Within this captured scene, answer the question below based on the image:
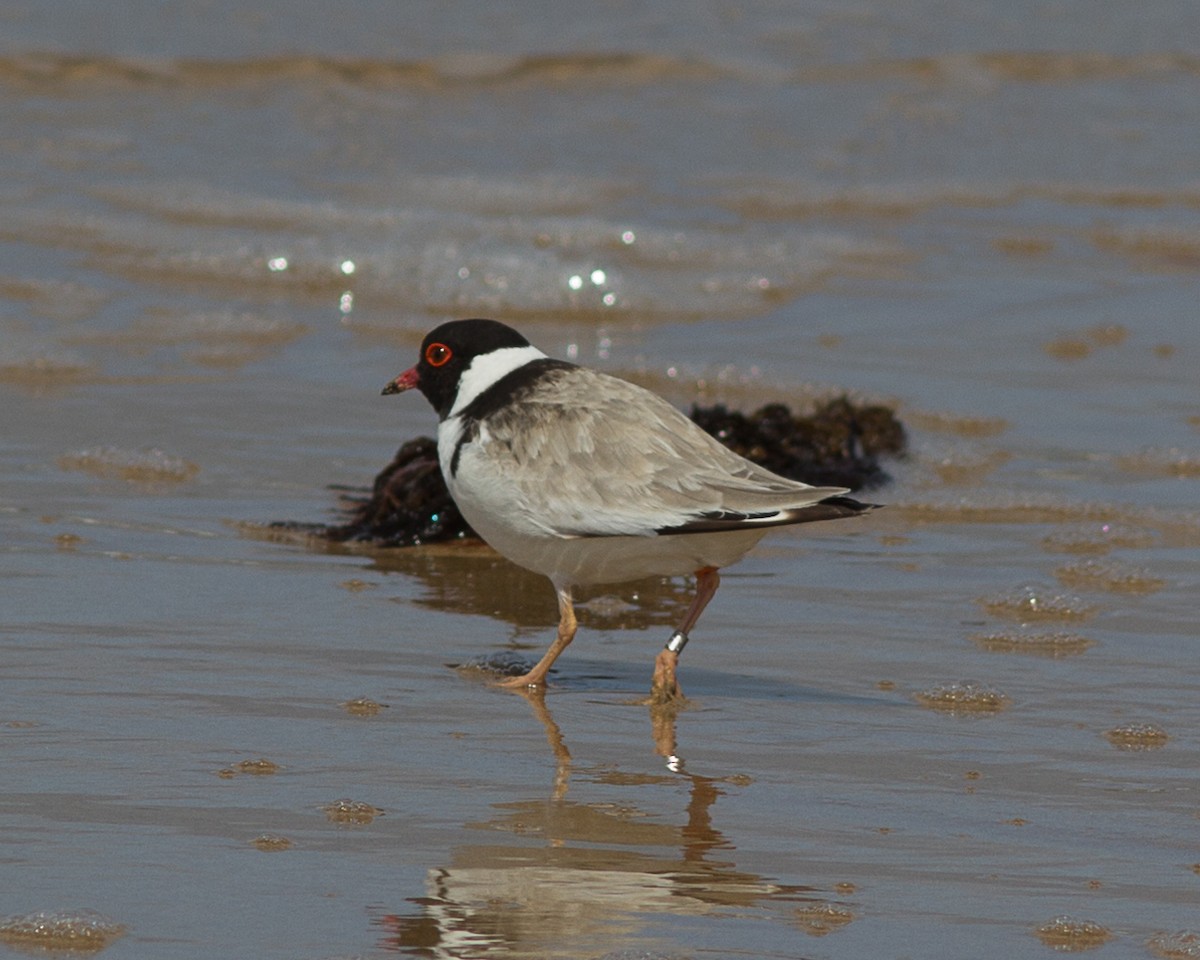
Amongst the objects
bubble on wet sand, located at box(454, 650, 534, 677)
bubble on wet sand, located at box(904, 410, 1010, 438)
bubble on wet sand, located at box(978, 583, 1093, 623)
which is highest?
bubble on wet sand, located at box(904, 410, 1010, 438)

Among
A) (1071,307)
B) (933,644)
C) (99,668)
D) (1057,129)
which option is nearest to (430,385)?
(99,668)

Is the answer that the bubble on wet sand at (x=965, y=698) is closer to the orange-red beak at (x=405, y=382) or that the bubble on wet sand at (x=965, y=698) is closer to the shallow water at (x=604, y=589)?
the shallow water at (x=604, y=589)

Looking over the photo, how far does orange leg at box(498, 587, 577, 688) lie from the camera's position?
5.31 metres

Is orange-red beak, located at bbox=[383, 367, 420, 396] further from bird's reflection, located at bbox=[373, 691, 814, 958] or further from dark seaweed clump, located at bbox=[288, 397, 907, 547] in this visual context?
bird's reflection, located at bbox=[373, 691, 814, 958]

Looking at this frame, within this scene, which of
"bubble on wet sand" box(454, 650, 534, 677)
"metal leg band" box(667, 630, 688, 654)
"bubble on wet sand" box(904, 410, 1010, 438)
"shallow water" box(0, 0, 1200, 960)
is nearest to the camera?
"shallow water" box(0, 0, 1200, 960)

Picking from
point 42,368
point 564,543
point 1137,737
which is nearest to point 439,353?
point 564,543

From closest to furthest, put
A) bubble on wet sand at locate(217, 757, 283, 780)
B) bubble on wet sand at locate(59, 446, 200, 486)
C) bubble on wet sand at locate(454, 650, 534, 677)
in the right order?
1. bubble on wet sand at locate(217, 757, 283, 780)
2. bubble on wet sand at locate(454, 650, 534, 677)
3. bubble on wet sand at locate(59, 446, 200, 486)

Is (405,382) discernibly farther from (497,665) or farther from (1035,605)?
(1035,605)

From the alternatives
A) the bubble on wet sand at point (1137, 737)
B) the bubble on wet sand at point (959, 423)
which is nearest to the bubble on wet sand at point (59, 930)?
the bubble on wet sand at point (1137, 737)

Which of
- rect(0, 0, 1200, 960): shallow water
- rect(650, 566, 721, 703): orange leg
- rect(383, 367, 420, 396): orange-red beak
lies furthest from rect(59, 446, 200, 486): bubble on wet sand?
rect(650, 566, 721, 703): orange leg

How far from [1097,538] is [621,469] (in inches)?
95.0

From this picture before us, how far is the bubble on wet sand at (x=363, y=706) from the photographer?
16.3ft

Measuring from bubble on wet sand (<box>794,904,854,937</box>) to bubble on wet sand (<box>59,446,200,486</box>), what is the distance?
4.25 meters

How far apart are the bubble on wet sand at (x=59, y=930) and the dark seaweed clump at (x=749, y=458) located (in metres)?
3.32
